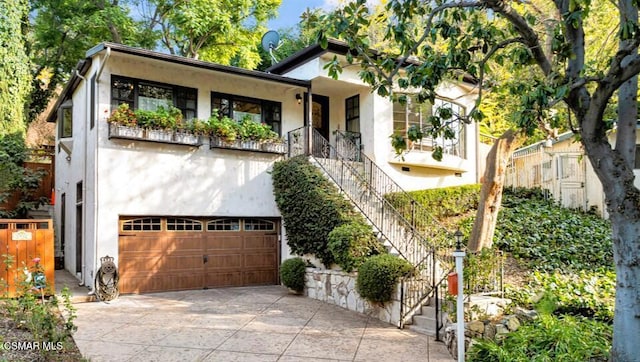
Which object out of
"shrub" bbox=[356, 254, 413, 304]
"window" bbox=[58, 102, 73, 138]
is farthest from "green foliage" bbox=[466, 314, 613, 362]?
"window" bbox=[58, 102, 73, 138]

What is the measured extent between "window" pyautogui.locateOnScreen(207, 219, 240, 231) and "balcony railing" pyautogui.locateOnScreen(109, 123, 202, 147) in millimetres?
2228

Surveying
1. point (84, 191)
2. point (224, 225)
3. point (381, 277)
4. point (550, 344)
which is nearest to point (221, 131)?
point (224, 225)

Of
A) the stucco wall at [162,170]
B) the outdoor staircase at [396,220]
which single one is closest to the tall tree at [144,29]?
the stucco wall at [162,170]

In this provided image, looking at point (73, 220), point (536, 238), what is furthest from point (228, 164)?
point (536, 238)

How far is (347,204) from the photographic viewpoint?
1143cm

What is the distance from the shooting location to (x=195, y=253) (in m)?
12.5

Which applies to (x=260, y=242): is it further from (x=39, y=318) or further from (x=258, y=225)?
(x=39, y=318)

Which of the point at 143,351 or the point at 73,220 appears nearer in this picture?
the point at 143,351

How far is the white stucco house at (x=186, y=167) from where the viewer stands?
38.0 ft

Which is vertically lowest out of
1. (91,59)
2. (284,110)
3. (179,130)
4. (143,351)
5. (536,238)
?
(143,351)

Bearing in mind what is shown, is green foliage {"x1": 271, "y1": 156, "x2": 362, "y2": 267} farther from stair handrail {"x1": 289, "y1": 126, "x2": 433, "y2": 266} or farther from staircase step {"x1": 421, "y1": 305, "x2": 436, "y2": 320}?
staircase step {"x1": 421, "y1": 305, "x2": 436, "y2": 320}

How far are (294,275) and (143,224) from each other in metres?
4.12

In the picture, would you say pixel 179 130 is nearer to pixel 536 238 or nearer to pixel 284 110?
pixel 284 110

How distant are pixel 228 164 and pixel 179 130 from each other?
5.43 feet
